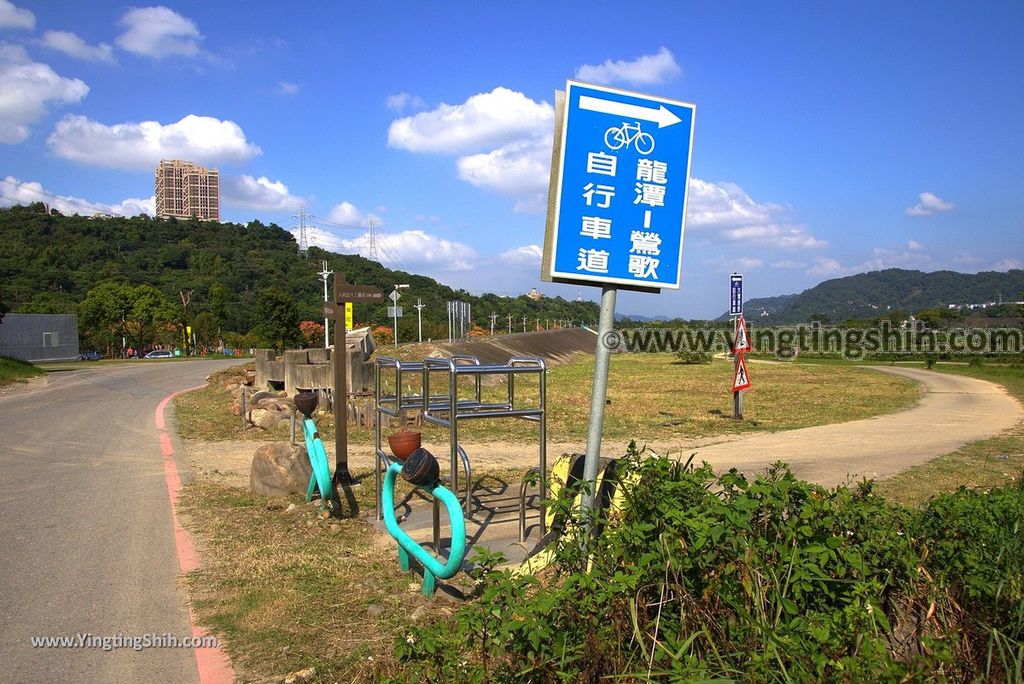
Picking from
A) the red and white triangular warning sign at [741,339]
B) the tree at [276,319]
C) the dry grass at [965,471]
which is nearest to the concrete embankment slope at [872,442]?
the dry grass at [965,471]

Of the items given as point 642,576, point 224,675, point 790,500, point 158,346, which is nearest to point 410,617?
point 224,675

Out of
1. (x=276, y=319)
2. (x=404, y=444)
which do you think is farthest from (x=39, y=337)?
(x=404, y=444)

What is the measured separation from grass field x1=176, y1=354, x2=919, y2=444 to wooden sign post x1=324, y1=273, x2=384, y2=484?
408 cm

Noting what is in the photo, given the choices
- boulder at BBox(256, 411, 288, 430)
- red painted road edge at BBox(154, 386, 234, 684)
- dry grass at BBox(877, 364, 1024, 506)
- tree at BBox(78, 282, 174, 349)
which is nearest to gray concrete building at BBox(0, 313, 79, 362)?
tree at BBox(78, 282, 174, 349)

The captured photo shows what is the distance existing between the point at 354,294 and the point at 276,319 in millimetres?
36223

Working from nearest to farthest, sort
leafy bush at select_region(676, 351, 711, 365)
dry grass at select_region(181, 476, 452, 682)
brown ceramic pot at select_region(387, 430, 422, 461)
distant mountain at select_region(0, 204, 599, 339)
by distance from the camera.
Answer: dry grass at select_region(181, 476, 452, 682)
brown ceramic pot at select_region(387, 430, 422, 461)
leafy bush at select_region(676, 351, 711, 365)
distant mountain at select_region(0, 204, 599, 339)

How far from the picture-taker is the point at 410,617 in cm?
410

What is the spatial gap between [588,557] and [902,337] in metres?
43.5

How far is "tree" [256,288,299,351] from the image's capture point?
4119 centimetres

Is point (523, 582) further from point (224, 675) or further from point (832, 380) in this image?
point (832, 380)

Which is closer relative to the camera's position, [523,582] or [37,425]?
[523,582]

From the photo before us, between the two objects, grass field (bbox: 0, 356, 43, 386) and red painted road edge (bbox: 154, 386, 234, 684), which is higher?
red painted road edge (bbox: 154, 386, 234, 684)

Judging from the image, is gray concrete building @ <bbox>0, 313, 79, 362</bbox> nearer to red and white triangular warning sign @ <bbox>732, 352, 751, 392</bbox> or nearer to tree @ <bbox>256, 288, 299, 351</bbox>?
tree @ <bbox>256, 288, 299, 351</bbox>

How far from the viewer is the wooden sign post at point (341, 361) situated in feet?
22.3
